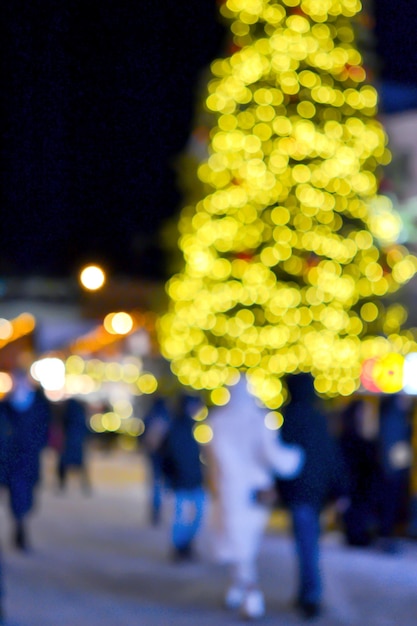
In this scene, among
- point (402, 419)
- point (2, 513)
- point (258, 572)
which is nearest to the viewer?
point (258, 572)

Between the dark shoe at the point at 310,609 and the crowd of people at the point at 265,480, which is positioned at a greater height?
the crowd of people at the point at 265,480

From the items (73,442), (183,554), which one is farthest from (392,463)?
(73,442)

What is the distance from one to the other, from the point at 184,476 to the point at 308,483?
399 centimetres

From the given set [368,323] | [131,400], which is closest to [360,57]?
[368,323]

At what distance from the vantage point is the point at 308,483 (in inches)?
389

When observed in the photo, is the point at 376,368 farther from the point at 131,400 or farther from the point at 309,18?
the point at 131,400

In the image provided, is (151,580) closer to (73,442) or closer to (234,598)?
(234,598)

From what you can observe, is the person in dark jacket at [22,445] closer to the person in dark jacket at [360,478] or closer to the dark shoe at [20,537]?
the dark shoe at [20,537]

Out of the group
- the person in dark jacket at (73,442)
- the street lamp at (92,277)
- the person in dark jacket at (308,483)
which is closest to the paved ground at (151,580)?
the person in dark jacket at (308,483)

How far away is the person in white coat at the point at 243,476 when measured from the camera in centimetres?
984

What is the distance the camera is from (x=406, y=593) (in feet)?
37.2

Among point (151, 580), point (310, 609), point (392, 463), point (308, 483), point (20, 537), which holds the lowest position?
point (310, 609)

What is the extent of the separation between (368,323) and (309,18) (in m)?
6.30

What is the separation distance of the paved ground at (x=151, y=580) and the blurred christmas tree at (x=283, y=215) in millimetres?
7722
